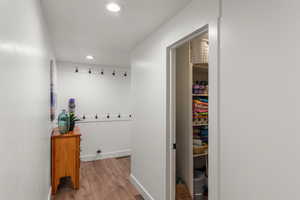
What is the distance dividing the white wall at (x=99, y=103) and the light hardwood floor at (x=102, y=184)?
1.79 feet

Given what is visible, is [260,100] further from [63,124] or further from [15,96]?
[63,124]

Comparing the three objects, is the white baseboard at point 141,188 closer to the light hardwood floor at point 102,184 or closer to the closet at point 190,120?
the light hardwood floor at point 102,184

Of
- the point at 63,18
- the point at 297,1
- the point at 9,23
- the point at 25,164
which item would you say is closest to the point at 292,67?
the point at 297,1

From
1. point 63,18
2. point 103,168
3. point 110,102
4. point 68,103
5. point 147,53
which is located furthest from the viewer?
point 110,102

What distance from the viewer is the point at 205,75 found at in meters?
3.05

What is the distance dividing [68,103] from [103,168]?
1744 millimetres

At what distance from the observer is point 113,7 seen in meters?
1.64

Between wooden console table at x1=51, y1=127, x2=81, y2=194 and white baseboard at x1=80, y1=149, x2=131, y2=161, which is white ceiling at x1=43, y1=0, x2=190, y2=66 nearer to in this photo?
wooden console table at x1=51, y1=127, x2=81, y2=194

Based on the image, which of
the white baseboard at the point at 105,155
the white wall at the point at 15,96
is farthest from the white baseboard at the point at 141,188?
the white wall at the point at 15,96

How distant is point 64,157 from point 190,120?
6.73 feet

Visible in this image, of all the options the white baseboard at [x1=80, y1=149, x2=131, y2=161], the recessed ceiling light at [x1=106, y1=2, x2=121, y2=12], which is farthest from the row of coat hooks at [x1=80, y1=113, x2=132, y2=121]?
the recessed ceiling light at [x1=106, y1=2, x2=121, y2=12]

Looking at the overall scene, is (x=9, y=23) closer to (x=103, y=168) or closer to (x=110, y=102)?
(x=103, y=168)

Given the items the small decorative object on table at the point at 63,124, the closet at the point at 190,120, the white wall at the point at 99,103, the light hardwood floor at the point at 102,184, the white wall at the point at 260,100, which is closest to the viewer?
the white wall at the point at 260,100

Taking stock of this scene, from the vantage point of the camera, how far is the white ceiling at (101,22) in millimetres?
1612
